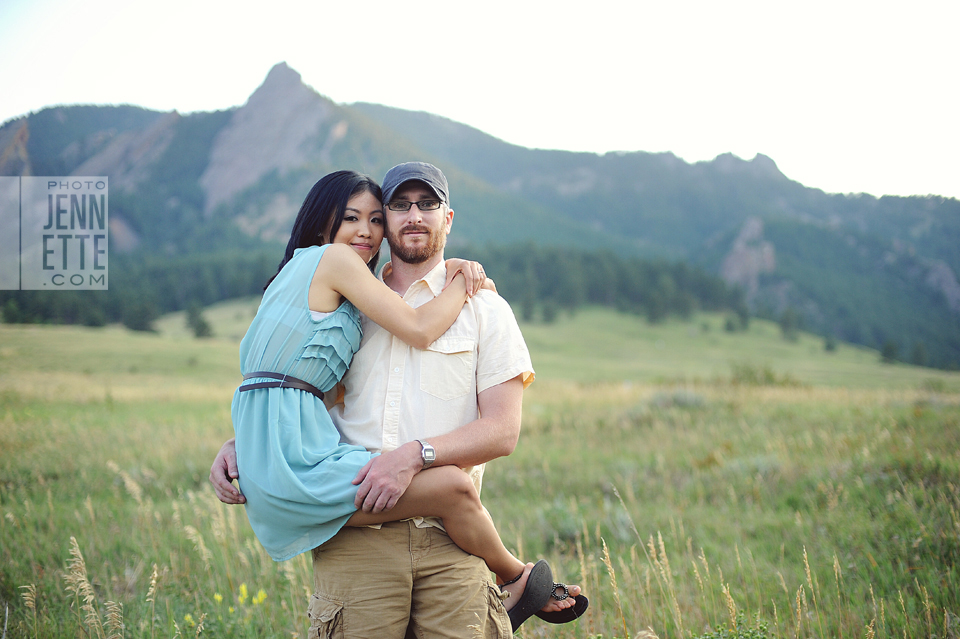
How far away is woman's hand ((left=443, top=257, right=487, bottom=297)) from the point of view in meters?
2.67

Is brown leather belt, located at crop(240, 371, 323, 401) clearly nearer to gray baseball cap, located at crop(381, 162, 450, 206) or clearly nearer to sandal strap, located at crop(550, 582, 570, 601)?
gray baseball cap, located at crop(381, 162, 450, 206)

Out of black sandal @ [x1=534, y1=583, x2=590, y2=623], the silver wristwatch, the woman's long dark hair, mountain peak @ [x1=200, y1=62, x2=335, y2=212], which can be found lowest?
black sandal @ [x1=534, y1=583, x2=590, y2=623]

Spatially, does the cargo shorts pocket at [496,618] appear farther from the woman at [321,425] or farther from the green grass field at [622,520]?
the green grass field at [622,520]

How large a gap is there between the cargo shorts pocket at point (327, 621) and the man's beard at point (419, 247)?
1.59 m

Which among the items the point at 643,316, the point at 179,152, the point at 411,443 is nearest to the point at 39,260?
the point at 411,443

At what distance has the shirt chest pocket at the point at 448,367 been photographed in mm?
2506

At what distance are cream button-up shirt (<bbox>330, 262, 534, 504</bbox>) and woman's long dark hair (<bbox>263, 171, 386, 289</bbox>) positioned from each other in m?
0.63

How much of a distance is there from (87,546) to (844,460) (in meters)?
8.43

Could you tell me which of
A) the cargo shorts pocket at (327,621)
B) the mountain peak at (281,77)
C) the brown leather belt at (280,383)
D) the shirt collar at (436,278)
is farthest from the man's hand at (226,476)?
the mountain peak at (281,77)

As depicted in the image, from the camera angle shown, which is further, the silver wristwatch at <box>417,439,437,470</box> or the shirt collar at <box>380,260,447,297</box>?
the shirt collar at <box>380,260,447,297</box>

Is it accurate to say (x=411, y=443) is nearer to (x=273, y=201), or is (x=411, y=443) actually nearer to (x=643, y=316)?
(x=643, y=316)

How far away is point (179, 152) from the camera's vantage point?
6531 inches

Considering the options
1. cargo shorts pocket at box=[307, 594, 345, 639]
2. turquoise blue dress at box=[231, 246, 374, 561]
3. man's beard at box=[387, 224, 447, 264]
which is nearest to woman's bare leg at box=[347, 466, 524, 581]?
turquoise blue dress at box=[231, 246, 374, 561]

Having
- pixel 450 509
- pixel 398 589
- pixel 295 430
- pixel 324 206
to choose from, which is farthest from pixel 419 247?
pixel 398 589
